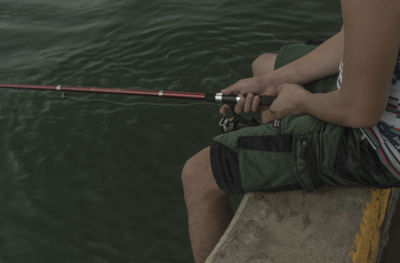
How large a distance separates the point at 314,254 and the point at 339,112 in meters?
0.63

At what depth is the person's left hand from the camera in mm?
1801

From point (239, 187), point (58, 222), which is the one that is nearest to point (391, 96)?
point (239, 187)

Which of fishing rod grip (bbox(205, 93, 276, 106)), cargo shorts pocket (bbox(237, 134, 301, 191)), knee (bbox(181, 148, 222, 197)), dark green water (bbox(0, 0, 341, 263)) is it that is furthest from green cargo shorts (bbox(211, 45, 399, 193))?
dark green water (bbox(0, 0, 341, 263))

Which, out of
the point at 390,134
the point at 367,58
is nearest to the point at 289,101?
the point at 390,134

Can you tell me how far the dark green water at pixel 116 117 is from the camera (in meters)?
2.79

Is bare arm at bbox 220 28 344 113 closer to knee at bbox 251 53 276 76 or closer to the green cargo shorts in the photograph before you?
knee at bbox 251 53 276 76

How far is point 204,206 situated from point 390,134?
0.99 m

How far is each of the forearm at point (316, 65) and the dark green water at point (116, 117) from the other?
1341mm

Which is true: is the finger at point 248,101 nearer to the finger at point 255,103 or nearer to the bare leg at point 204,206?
the finger at point 255,103

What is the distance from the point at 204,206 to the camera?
193 cm

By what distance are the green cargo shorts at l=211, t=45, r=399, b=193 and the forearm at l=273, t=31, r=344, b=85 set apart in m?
0.48

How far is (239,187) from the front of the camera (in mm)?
1697

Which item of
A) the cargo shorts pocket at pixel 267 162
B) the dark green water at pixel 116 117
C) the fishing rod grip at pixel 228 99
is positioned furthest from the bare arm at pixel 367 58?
Result: the dark green water at pixel 116 117

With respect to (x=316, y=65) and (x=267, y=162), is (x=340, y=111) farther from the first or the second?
(x=316, y=65)
